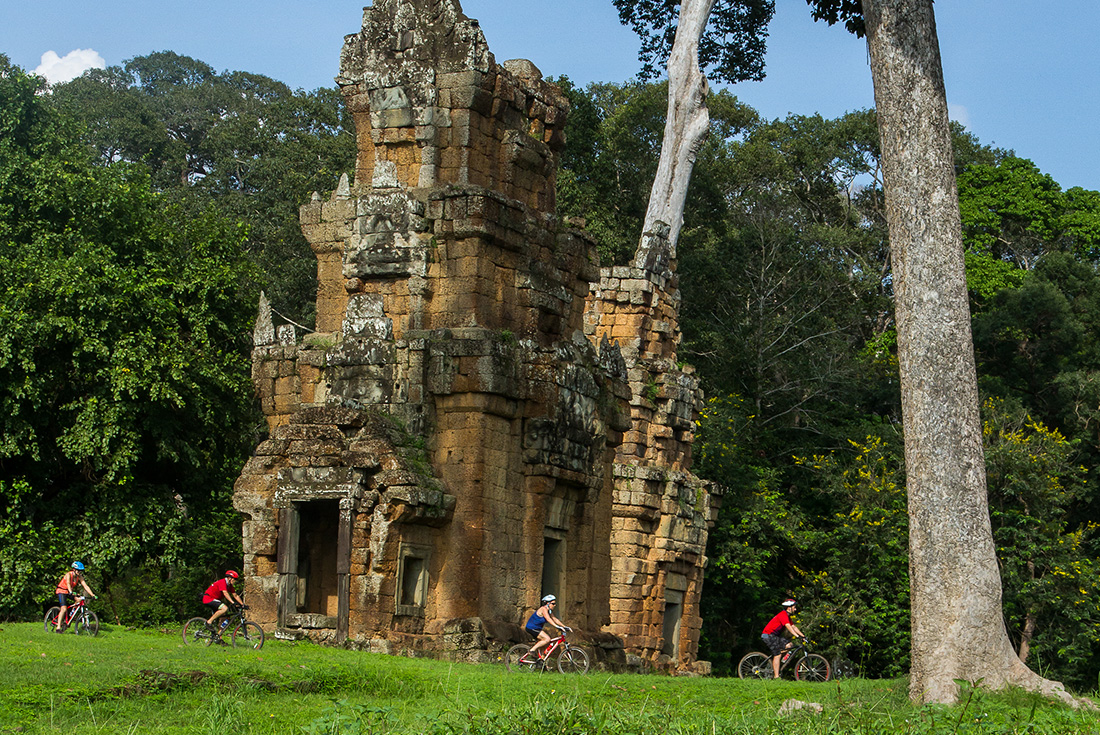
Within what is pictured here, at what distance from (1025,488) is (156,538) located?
15.6 meters

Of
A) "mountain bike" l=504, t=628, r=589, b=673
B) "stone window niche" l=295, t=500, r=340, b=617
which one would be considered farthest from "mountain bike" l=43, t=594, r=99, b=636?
"mountain bike" l=504, t=628, r=589, b=673

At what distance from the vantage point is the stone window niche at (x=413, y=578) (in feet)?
51.5

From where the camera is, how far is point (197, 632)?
48.7 feet

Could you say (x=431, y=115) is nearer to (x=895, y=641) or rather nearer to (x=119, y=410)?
(x=119, y=410)

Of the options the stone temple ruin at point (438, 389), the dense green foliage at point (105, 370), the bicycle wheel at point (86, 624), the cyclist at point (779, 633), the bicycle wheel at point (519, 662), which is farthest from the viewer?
the dense green foliage at point (105, 370)

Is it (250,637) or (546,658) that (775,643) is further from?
(250,637)

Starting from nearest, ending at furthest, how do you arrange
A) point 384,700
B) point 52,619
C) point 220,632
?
point 384,700, point 220,632, point 52,619

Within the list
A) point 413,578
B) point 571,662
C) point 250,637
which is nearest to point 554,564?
point 413,578

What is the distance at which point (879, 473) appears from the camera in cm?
2859

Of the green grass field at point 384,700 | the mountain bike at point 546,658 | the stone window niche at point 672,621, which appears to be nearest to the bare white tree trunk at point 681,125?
the stone window niche at point 672,621

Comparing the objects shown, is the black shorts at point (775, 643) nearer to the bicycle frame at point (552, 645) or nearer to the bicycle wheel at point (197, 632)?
the bicycle frame at point (552, 645)

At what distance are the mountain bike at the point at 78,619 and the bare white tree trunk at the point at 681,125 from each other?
14.4m

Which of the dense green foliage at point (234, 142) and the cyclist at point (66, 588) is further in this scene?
the dense green foliage at point (234, 142)

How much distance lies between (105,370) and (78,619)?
19.2 ft
